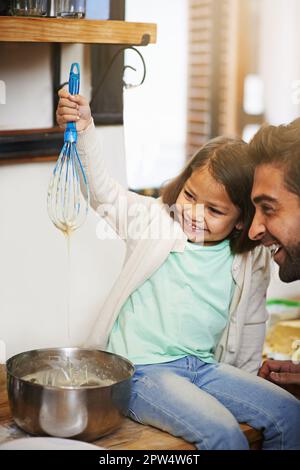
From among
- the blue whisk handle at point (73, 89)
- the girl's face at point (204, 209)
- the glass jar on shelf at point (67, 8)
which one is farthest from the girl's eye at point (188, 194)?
the glass jar on shelf at point (67, 8)

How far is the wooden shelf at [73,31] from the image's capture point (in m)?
0.98

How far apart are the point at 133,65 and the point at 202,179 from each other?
34cm

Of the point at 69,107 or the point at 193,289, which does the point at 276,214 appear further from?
the point at 69,107

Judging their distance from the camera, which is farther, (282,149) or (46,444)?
(282,149)

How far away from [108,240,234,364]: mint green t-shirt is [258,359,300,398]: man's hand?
0.39 ft

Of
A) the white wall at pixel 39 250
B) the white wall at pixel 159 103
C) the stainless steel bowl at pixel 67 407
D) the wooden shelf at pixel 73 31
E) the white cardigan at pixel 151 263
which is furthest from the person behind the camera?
the white wall at pixel 159 103

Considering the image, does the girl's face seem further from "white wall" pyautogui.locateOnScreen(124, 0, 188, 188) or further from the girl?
"white wall" pyautogui.locateOnScreen(124, 0, 188, 188)

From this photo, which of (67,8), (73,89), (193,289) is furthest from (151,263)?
(67,8)

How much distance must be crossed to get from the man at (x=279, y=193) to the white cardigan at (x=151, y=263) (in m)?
0.09

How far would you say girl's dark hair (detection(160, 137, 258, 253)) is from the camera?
111 cm

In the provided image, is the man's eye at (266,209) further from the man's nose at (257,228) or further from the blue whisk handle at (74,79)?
the blue whisk handle at (74,79)

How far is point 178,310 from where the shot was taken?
1127mm

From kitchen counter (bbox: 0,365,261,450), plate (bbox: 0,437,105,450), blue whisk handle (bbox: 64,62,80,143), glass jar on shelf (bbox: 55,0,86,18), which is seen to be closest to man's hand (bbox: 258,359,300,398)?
kitchen counter (bbox: 0,365,261,450)

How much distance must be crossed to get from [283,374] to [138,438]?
33cm
